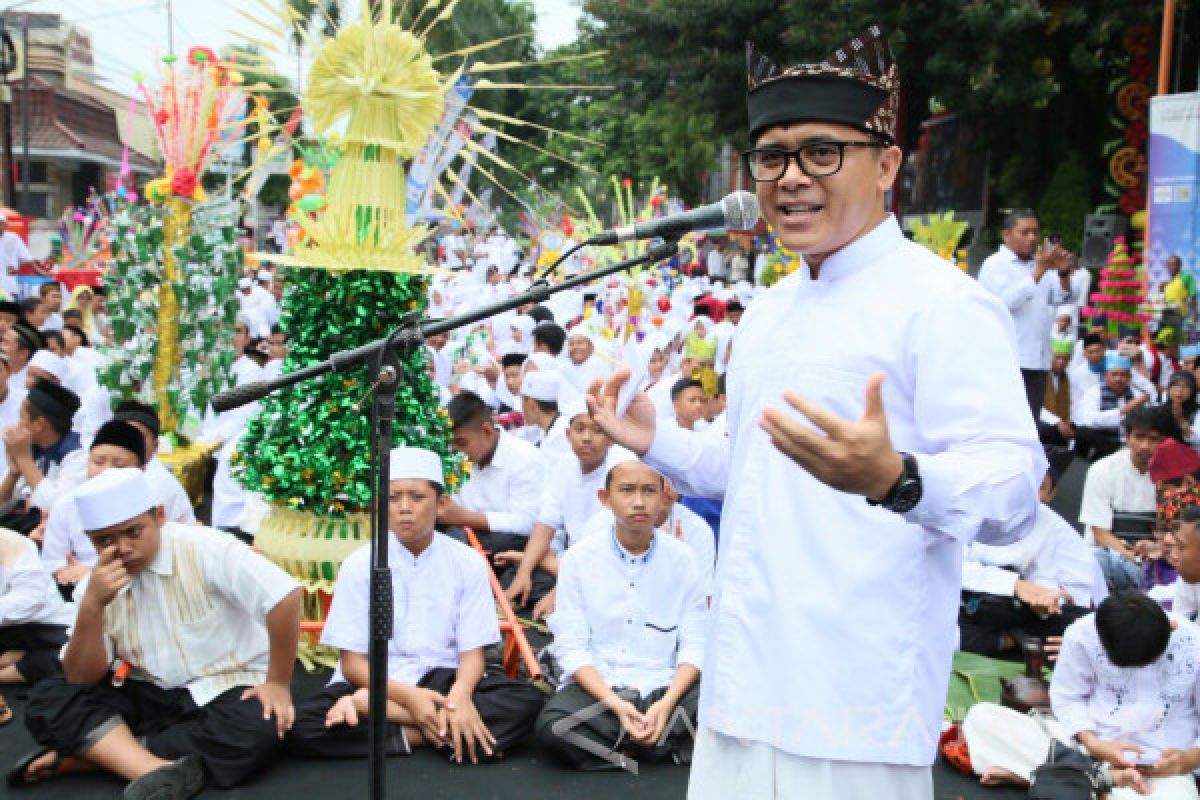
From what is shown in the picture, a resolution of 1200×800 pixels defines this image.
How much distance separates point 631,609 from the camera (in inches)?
175

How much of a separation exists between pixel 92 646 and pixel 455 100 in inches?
111

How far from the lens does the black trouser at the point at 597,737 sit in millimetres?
4180

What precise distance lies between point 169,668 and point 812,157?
3.13 meters

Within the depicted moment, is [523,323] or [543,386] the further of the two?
[523,323]

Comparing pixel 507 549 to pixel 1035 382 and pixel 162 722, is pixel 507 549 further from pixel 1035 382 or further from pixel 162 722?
pixel 1035 382

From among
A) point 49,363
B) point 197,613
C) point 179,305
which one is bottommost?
point 197,613

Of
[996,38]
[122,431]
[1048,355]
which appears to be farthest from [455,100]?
[996,38]

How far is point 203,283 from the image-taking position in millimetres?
7551

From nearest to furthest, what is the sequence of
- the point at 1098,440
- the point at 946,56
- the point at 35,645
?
the point at 35,645, the point at 1098,440, the point at 946,56

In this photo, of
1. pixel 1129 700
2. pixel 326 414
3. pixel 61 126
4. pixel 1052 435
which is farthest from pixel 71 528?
pixel 61 126

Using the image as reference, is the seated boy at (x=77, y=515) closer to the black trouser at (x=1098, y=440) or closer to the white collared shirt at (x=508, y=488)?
the white collared shirt at (x=508, y=488)

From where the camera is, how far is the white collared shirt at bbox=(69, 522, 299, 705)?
3791 mm

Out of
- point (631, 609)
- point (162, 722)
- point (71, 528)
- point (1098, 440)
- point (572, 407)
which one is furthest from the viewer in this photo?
point (1098, 440)

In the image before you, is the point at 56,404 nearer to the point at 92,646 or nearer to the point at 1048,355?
the point at 92,646
